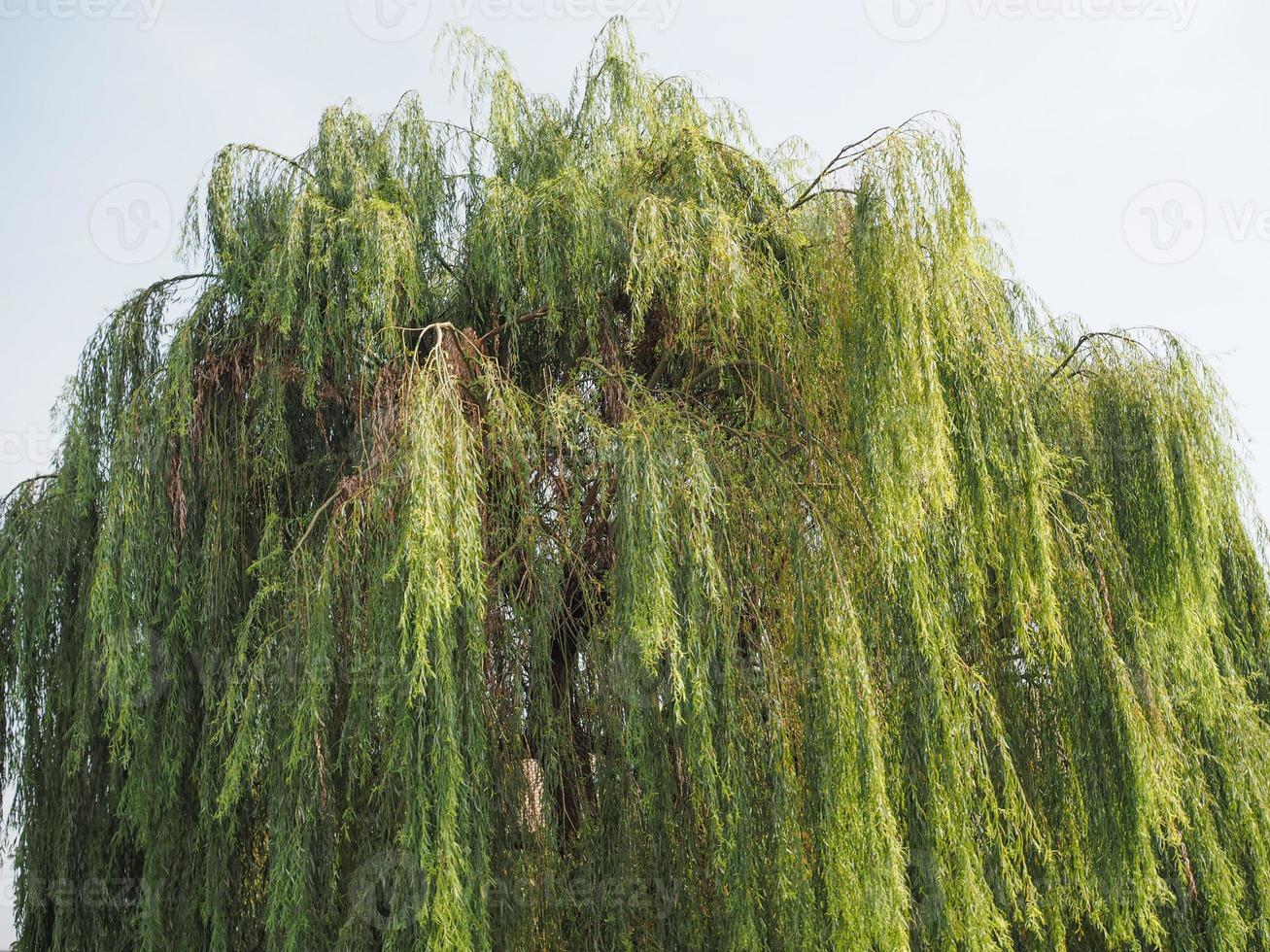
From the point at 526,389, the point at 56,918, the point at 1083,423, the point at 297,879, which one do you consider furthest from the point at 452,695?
the point at 1083,423

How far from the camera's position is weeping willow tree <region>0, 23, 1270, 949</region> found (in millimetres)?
3531

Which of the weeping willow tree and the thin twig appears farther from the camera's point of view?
the thin twig

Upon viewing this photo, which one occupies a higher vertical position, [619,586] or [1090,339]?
[1090,339]

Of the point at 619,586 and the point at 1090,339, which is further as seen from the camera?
the point at 1090,339

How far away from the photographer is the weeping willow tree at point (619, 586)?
353 centimetres

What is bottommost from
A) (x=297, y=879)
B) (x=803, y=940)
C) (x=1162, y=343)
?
(x=803, y=940)

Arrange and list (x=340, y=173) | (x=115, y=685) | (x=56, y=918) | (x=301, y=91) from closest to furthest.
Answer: (x=115, y=685) → (x=56, y=918) → (x=340, y=173) → (x=301, y=91)

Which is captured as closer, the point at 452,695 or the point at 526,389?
the point at 452,695

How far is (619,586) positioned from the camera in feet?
11.7

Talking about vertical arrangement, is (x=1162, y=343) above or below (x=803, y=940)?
above

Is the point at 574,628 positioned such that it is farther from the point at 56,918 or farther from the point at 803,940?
the point at 56,918

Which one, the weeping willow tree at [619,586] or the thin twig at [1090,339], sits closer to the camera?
the weeping willow tree at [619,586]

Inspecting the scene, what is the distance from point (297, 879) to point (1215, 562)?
386 cm

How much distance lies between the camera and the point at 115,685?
3.90 metres
